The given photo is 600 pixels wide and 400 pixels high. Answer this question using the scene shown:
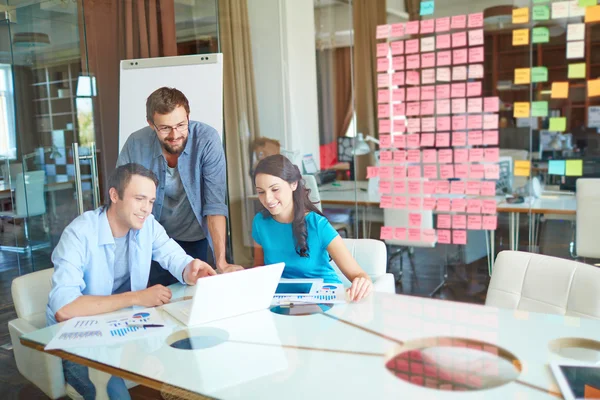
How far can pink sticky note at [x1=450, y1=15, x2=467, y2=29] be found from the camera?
14.1ft

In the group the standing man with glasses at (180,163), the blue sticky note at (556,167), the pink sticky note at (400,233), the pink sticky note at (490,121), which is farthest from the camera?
the pink sticky note at (400,233)

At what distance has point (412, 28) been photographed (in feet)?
14.7

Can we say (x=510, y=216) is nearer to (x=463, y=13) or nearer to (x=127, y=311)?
(x=463, y=13)

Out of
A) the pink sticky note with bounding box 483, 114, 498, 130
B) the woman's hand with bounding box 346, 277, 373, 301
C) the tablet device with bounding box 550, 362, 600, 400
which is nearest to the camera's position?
the tablet device with bounding box 550, 362, 600, 400

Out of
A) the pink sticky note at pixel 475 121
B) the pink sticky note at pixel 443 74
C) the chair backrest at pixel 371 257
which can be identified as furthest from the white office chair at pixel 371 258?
the pink sticky note at pixel 443 74

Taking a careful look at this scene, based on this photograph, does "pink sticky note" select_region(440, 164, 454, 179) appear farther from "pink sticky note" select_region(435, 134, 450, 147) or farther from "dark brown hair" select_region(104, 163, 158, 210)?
"dark brown hair" select_region(104, 163, 158, 210)

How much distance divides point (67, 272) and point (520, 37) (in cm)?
337

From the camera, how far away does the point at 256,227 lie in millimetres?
2830

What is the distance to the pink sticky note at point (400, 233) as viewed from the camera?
4.72 meters

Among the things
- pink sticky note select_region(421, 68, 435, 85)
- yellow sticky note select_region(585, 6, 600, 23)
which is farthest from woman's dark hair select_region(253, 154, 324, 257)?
yellow sticky note select_region(585, 6, 600, 23)

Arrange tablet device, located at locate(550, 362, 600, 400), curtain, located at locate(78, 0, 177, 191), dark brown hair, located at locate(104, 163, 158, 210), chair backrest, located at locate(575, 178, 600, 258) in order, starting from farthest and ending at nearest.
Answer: chair backrest, located at locate(575, 178, 600, 258) < curtain, located at locate(78, 0, 177, 191) < dark brown hair, located at locate(104, 163, 158, 210) < tablet device, located at locate(550, 362, 600, 400)

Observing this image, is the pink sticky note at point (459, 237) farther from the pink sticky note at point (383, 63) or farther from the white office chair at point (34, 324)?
the white office chair at point (34, 324)

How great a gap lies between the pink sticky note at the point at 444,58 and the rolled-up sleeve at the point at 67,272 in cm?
301

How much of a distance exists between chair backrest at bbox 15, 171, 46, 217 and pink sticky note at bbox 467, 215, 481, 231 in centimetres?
327
